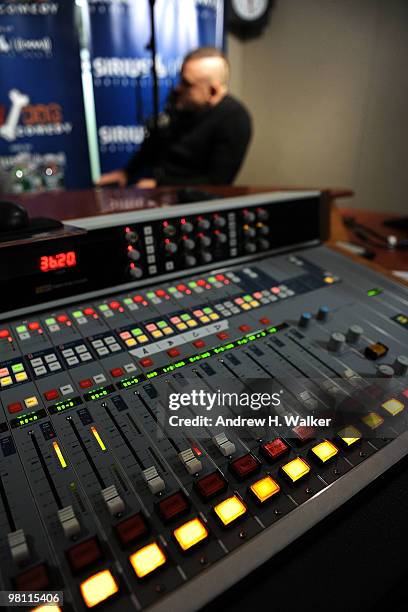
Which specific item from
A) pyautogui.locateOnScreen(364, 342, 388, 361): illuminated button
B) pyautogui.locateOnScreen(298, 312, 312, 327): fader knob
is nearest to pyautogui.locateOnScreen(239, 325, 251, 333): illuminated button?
pyautogui.locateOnScreen(298, 312, 312, 327): fader knob

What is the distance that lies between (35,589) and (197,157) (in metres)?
2.59

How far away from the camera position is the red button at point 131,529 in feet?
1.38

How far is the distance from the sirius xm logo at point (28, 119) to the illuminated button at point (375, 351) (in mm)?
3530

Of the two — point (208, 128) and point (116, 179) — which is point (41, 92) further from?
point (208, 128)

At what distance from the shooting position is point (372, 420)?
1.89 ft

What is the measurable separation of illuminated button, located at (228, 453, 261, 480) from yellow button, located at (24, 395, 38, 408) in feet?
0.97

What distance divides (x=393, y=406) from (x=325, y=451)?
0.50 feet

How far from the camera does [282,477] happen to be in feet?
1.64

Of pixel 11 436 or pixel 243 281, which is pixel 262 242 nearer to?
pixel 243 281

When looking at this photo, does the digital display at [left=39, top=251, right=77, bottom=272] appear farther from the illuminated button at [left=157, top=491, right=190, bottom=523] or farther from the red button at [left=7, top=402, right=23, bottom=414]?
the illuminated button at [left=157, top=491, right=190, bottom=523]

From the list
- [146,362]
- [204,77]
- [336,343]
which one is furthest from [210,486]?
[204,77]

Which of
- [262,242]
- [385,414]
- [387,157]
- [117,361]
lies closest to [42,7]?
[387,157]

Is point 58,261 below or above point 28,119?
below

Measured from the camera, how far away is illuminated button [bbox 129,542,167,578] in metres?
0.40
